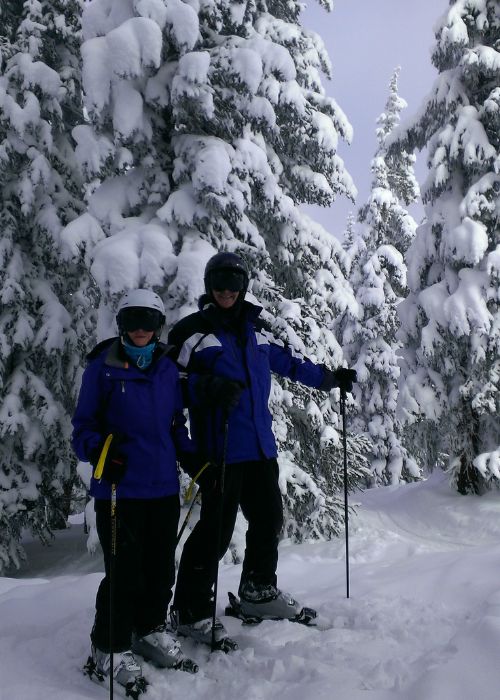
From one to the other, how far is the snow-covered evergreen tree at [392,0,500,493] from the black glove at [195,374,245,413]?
8284mm

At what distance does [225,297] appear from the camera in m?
4.32

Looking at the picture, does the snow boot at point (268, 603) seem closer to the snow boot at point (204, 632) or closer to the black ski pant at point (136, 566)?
the snow boot at point (204, 632)

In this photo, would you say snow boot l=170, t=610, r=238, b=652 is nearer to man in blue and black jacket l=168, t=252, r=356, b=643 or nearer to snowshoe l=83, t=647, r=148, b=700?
man in blue and black jacket l=168, t=252, r=356, b=643

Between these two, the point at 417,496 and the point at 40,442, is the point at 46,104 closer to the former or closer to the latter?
the point at 40,442

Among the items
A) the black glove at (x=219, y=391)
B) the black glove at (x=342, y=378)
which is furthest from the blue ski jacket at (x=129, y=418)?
the black glove at (x=342, y=378)

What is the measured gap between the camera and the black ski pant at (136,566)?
3502mm

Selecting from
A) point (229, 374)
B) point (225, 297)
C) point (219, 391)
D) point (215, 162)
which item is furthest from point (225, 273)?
point (215, 162)

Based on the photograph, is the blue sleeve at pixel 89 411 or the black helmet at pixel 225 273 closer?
the blue sleeve at pixel 89 411

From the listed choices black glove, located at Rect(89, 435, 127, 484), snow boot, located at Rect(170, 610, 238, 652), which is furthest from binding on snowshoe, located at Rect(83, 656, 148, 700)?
black glove, located at Rect(89, 435, 127, 484)

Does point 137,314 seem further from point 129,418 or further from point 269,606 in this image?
point 269,606

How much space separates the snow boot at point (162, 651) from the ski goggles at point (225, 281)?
2394 millimetres

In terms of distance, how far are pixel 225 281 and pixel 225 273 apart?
66mm

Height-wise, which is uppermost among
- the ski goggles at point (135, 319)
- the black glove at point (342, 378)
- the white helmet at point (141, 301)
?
the white helmet at point (141, 301)

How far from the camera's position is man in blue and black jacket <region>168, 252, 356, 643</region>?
4.04 m
